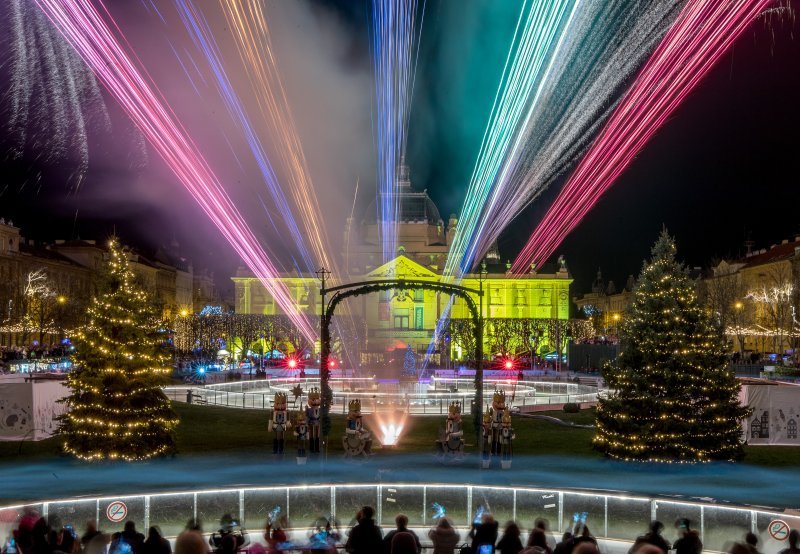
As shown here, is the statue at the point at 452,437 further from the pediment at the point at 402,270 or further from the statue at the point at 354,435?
the pediment at the point at 402,270

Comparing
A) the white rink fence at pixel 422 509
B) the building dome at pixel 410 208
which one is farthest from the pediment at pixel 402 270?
the white rink fence at pixel 422 509

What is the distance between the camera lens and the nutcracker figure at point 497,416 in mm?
20422

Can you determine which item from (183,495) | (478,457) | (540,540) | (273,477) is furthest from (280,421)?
(540,540)

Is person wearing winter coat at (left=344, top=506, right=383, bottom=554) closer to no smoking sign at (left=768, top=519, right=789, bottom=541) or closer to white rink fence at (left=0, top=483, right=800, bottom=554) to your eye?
white rink fence at (left=0, top=483, right=800, bottom=554)

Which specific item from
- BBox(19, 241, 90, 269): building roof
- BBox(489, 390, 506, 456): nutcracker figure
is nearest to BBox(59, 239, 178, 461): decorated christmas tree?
BBox(489, 390, 506, 456): nutcracker figure

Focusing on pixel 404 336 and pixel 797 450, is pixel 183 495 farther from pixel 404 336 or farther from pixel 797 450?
pixel 404 336

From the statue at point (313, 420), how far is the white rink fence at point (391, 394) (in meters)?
7.43

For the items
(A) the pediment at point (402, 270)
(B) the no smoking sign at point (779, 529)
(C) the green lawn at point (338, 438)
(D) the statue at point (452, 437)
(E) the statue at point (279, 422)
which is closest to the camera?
(B) the no smoking sign at point (779, 529)

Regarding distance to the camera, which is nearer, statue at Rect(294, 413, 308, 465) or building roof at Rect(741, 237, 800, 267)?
statue at Rect(294, 413, 308, 465)

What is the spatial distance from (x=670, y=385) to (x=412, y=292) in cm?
9260

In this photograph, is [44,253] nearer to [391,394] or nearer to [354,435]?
[391,394]

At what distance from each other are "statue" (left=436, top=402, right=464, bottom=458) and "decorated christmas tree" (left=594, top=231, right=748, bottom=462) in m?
A: 3.48

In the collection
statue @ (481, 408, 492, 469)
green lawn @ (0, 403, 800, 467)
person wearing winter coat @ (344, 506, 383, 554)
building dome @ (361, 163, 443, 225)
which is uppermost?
building dome @ (361, 163, 443, 225)

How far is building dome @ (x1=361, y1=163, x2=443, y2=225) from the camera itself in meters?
130
